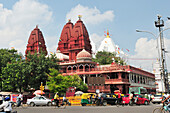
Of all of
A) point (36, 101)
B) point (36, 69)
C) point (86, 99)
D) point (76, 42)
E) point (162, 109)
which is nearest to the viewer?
point (162, 109)

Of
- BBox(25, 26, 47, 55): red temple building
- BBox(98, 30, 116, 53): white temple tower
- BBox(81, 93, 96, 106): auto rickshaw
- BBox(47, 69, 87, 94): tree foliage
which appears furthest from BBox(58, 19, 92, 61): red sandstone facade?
BBox(98, 30, 116, 53): white temple tower

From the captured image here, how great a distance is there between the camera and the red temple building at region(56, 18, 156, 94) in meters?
46.1

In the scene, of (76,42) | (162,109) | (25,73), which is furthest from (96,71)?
(162,109)

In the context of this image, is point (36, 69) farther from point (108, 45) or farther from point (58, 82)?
point (108, 45)

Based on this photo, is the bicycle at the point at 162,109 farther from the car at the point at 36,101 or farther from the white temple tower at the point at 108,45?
the white temple tower at the point at 108,45

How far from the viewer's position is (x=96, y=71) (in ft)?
162

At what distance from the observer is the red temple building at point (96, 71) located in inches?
1815

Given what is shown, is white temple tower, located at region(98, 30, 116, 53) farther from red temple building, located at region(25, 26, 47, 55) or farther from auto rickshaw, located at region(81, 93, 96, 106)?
auto rickshaw, located at region(81, 93, 96, 106)

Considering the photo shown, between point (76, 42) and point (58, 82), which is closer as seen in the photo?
point (58, 82)

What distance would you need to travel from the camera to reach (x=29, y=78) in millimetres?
39188

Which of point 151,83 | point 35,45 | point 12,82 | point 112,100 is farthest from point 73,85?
point 35,45

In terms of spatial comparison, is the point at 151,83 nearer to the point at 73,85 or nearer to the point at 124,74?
the point at 124,74

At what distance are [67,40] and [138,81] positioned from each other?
27.8 metres

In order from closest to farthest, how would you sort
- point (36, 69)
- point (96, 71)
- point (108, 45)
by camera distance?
point (36, 69)
point (96, 71)
point (108, 45)
